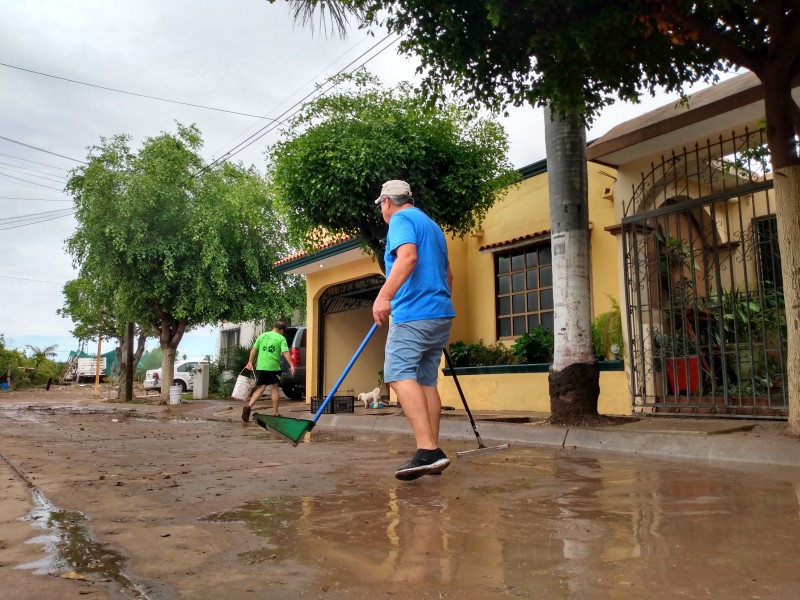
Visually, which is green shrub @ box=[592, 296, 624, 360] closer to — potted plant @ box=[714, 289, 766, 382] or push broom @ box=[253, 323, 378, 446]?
potted plant @ box=[714, 289, 766, 382]

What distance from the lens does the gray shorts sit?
4.38 meters

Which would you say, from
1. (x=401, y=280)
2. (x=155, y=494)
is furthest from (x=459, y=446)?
(x=155, y=494)

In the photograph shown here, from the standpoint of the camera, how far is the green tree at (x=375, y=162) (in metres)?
9.23

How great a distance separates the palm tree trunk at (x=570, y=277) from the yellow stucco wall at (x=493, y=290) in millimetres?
2298

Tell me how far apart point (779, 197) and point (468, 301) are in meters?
7.64

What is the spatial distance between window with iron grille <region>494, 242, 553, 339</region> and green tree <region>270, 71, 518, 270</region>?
5.68 ft

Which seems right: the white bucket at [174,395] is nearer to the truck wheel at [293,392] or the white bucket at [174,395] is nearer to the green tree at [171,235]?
the green tree at [171,235]

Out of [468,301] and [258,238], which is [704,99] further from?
[258,238]

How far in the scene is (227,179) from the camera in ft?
65.0

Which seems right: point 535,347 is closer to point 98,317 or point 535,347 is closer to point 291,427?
point 291,427

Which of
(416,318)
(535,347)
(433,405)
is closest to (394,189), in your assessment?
(416,318)

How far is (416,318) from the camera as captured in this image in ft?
14.7

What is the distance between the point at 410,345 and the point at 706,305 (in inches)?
166

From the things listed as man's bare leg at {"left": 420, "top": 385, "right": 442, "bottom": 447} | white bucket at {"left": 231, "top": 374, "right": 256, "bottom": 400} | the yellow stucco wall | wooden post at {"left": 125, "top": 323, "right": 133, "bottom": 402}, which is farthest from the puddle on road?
wooden post at {"left": 125, "top": 323, "right": 133, "bottom": 402}
